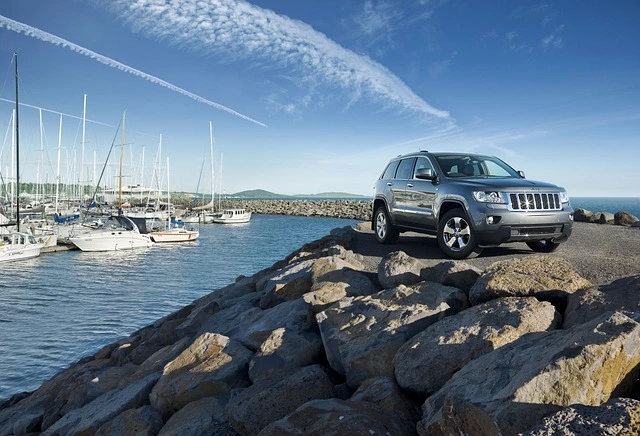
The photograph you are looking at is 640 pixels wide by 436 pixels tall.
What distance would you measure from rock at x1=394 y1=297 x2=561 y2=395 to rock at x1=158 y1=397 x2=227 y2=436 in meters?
1.83

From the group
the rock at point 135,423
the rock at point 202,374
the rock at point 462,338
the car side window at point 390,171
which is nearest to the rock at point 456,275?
the rock at point 462,338

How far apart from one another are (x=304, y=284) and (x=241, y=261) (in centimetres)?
2664

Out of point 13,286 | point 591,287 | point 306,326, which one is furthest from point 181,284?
point 591,287

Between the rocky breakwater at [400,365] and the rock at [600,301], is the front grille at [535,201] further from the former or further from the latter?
the rock at [600,301]

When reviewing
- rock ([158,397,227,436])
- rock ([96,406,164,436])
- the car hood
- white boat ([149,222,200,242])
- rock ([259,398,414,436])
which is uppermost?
the car hood

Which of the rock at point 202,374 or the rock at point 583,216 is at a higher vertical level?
the rock at point 583,216

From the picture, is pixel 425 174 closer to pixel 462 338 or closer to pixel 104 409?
pixel 462 338

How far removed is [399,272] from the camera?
643cm

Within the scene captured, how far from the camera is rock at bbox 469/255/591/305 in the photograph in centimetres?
491

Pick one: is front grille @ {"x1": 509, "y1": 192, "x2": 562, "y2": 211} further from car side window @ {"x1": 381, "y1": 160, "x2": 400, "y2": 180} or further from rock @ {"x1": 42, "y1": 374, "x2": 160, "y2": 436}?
rock @ {"x1": 42, "y1": 374, "x2": 160, "y2": 436}

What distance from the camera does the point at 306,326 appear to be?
5.86 m

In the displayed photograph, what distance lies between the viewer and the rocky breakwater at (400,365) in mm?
2832

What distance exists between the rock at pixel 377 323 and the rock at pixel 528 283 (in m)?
0.38

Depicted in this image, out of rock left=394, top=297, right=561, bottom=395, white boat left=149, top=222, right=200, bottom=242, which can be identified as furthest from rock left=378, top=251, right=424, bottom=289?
white boat left=149, top=222, right=200, bottom=242
